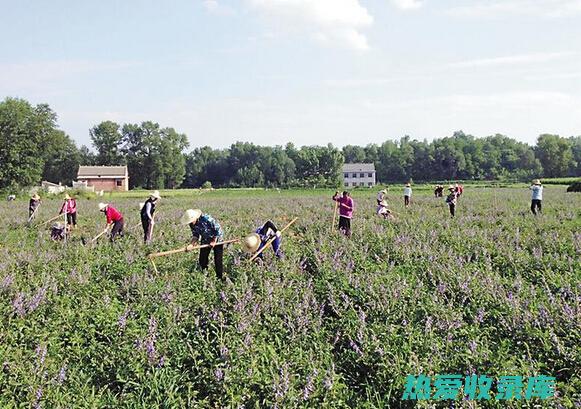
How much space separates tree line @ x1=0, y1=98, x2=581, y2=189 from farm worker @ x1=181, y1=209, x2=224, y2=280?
80836mm

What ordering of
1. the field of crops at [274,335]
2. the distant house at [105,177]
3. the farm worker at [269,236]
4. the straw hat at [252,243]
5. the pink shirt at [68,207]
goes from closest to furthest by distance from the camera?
the field of crops at [274,335] < the straw hat at [252,243] < the farm worker at [269,236] < the pink shirt at [68,207] < the distant house at [105,177]

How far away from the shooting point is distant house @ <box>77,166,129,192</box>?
287ft

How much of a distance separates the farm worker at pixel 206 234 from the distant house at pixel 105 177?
8264cm

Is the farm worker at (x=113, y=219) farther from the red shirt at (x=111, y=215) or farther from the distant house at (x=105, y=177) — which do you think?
the distant house at (x=105, y=177)

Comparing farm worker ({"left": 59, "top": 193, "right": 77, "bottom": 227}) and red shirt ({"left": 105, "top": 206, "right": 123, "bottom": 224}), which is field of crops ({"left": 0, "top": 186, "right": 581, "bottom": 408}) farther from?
farm worker ({"left": 59, "top": 193, "right": 77, "bottom": 227})

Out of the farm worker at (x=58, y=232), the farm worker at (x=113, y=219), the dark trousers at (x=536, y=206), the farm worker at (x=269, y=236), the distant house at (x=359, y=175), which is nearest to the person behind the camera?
the farm worker at (x=269, y=236)

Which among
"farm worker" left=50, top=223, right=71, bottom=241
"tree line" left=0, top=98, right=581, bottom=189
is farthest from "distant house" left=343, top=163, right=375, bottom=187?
"farm worker" left=50, top=223, right=71, bottom=241

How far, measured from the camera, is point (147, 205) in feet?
43.2

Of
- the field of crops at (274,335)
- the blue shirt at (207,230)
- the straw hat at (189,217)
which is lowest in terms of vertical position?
the field of crops at (274,335)

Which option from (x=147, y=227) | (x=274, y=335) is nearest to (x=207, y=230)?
(x=274, y=335)

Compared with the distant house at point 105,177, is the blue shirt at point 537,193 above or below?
below

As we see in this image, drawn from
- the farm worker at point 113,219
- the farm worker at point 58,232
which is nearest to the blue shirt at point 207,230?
the farm worker at point 113,219

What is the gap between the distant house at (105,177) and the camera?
3442 inches

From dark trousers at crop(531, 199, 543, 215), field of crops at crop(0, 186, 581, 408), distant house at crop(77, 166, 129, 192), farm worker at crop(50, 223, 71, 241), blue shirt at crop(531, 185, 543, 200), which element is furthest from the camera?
distant house at crop(77, 166, 129, 192)
